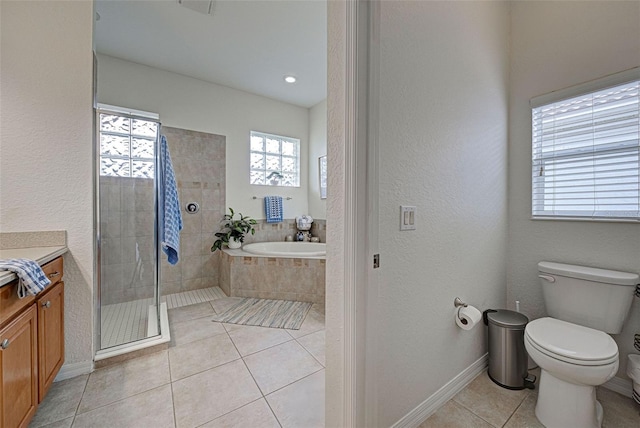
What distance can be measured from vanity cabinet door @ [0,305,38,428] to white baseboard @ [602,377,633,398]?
9.84ft

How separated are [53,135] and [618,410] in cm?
361

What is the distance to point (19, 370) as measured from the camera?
106 centimetres

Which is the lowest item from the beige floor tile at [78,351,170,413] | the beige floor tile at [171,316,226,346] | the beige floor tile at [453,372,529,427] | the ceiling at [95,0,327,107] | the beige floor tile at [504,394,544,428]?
the beige floor tile at [504,394,544,428]

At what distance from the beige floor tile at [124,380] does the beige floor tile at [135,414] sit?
0.19ft

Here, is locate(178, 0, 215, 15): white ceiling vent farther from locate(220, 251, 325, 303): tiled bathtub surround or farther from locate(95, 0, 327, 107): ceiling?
locate(220, 251, 325, 303): tiled bathtub surround

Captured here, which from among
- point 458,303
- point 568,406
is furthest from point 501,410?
point 458,303

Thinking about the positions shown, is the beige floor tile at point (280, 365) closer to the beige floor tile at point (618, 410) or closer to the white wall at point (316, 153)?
the beige floor tile at point (618, 410)

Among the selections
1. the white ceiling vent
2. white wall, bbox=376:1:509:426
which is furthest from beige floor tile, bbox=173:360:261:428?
the white ceiling vent

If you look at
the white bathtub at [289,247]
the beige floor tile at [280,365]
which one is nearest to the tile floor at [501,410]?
the beige floor tile at [280,365]

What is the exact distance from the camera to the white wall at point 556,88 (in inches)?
56.6

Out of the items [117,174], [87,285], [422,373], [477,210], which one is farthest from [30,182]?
[477,210]

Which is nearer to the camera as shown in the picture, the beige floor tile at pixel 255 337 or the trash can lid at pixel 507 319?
the trash can lid at pixel 507 319

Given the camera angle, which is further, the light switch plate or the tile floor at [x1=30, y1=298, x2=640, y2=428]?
the tile floor at [x1=30, y1=298, x2=640, y2=428]

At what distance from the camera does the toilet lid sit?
3.77 ft
